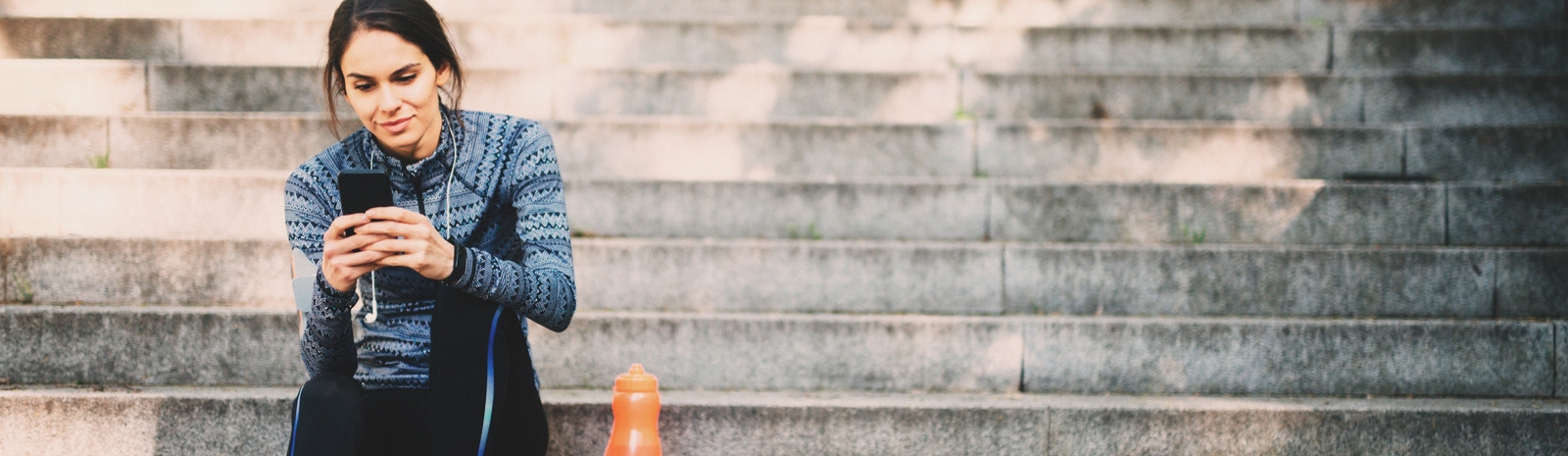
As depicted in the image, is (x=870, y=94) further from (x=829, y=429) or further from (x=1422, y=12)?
(x=1422, y=12)

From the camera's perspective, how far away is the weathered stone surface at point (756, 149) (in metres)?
4.19

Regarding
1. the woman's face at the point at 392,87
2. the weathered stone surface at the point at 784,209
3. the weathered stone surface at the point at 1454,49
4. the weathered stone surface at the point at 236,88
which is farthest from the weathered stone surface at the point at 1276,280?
the weathered stone surface at the point at 236,88

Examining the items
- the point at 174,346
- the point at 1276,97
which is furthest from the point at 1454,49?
the point at 174,346

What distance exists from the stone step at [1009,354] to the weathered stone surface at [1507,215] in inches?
21.8

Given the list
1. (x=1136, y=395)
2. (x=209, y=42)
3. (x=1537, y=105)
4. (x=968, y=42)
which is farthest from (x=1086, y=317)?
(x=209, y=42)

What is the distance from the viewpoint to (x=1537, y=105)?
172 inches

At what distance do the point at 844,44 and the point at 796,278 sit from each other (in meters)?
1.69

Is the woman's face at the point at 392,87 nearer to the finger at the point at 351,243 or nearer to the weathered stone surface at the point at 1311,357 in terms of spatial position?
the finger at the point at 351,243

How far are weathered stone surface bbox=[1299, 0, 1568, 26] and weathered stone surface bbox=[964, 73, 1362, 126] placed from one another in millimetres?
899

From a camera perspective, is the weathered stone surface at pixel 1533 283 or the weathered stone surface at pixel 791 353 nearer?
the weathered stone surface at pixel 791 353

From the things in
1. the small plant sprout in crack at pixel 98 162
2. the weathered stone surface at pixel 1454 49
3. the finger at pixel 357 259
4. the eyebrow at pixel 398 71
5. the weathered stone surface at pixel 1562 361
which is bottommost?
the weathered stone surface at pixel 1562 361

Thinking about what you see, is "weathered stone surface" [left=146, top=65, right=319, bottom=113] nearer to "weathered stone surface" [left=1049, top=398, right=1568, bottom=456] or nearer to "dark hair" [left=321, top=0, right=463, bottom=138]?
"dark hair" [left=321, top=0, right=463, bottom=138]

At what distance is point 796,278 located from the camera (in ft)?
11.9

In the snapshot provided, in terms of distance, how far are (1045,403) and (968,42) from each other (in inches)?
87.8
